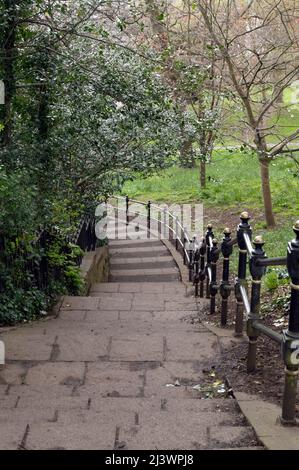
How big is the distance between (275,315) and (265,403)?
2333mm

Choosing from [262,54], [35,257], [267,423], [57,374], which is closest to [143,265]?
Result: [262,54]

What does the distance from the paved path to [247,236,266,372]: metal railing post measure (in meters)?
0.39

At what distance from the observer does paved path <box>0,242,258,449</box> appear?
2932 mm

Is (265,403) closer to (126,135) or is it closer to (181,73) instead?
(181,73)

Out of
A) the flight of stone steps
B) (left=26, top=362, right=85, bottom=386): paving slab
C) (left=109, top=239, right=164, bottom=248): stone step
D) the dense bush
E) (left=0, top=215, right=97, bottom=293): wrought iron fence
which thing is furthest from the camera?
(left=109, top=239, right=164, bottom=248): stone step

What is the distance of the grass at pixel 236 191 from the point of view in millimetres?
12631

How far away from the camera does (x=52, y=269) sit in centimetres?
751

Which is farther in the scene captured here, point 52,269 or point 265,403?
point 52,269

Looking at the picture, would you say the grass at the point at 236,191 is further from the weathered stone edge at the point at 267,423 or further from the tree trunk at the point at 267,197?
the weathered stone edge at the point at 267,423

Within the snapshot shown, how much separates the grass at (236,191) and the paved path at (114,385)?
16.8 feet

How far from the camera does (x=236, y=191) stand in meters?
16.0

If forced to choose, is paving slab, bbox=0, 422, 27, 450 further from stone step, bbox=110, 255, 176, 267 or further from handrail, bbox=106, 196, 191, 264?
stone step, bbox=110, 255, 176, 267

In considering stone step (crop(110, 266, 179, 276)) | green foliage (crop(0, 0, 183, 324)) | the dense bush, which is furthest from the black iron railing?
stone step (crop(110, 266, 179, 276))
